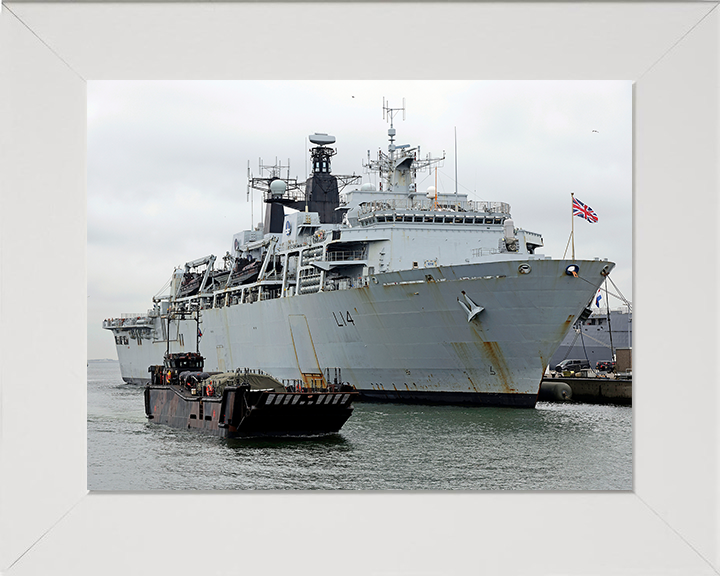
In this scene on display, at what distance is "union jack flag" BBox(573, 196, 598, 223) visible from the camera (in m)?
19.4

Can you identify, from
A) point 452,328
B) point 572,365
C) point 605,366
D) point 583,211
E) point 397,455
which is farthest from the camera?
point 572,365

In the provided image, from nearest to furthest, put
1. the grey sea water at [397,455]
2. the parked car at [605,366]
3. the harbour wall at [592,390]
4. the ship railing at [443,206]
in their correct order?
the grey sea water at [397,455] → the ship railing at [443,206] → the harbour wall at [592,390] → the parked car at [605,366]

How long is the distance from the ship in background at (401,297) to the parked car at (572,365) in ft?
42.6

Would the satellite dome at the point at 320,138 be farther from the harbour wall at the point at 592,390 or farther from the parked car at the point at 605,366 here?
the parked car at the point at 605,366

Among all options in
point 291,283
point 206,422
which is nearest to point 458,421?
point 206,422

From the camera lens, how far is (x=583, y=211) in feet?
63.7

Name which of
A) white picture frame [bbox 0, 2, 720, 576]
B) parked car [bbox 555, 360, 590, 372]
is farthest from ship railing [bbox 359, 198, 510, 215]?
white picture frame [bbox 0, 2, 720, 576]

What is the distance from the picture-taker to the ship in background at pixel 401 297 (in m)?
20.7

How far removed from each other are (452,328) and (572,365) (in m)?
20.8

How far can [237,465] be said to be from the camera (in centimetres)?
1406
